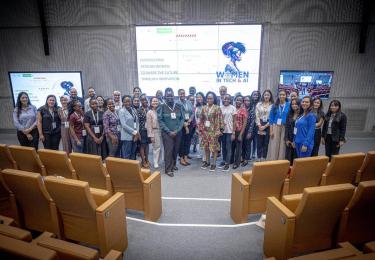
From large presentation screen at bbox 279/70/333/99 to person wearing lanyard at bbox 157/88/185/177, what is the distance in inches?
152

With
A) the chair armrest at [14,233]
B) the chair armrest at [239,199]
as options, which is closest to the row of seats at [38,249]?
the chair armrest at [14,233]

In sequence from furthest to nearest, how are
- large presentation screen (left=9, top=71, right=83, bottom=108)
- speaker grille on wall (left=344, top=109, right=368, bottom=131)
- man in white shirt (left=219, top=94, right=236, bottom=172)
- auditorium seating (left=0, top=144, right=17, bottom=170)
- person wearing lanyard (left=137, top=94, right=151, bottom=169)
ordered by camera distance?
1. speaker grille on wall (left=344, top=109, right=368, bottom=131)
2. large presentation screen (left=9, top=71, right=83, bottom=108)
3. person wearing lanyard (left=137, top=94, right=151, bottom=169)
4. man in white shirt (left=219, top=94, right=236, bottom=172)
5. auditorium seating (left=0, top=144, right=17, bottom=170)

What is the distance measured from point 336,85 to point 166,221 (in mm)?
6561

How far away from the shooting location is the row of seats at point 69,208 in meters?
2.34

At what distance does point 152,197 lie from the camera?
3234 millimetres

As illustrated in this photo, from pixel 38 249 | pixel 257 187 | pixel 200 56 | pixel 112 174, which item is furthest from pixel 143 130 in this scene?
pixel 38 249

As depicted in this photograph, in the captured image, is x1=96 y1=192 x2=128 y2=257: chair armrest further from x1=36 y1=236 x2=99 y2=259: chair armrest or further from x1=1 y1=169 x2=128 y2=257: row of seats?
x1=36 y1=236 x2=99 y2=259: chair armrest

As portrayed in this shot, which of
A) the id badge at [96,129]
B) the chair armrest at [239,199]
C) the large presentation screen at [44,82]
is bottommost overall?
the chair armrest at [239,199]

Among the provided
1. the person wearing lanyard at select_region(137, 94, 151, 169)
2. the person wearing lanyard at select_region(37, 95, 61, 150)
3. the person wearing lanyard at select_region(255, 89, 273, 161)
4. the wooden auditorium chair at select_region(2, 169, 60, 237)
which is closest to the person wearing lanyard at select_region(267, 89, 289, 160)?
the person wearing lanyard at select_region(255, 89, 273, 161)

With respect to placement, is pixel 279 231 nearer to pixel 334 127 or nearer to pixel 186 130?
pixel 334 127

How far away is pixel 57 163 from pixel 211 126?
2682 millimetres

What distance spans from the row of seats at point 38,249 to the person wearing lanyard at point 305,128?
3410 mm

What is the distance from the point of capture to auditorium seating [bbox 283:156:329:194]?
3123 millimetres

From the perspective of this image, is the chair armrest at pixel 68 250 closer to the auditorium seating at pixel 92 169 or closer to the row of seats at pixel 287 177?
the auditorium seating at pixel 92 169
